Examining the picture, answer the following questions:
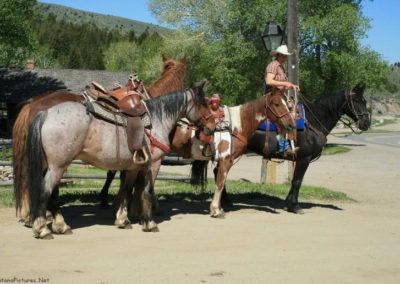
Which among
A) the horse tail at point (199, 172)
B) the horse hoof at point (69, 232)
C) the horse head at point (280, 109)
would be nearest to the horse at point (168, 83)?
the horse tail at point (199, 172)

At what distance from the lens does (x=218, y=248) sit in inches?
246

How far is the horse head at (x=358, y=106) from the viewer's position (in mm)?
9328

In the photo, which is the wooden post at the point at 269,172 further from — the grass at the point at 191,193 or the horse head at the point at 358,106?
the horse head at the point at 358,106

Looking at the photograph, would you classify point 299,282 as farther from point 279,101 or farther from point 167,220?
point 279,101

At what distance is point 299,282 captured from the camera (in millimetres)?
4910

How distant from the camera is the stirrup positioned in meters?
6.93

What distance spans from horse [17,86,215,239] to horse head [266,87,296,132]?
50.8 inches

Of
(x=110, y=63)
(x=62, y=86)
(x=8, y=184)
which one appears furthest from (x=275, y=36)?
(x=110, y=63)

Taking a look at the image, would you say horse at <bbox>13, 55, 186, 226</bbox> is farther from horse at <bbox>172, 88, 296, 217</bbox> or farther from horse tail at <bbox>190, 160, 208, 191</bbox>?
horse tail at <bbox>190, 160, 208, 191</bbox>

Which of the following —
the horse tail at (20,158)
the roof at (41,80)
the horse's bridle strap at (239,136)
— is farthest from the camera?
the roof at (41,80)

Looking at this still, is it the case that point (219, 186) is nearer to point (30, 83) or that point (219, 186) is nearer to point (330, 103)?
point (330, 103)

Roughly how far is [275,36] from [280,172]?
7190mm

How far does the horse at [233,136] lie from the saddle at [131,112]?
4.89ft

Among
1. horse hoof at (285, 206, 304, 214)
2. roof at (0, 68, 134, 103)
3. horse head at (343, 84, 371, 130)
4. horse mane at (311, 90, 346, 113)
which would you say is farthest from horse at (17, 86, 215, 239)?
roof at (0, 68, 134, 103)
